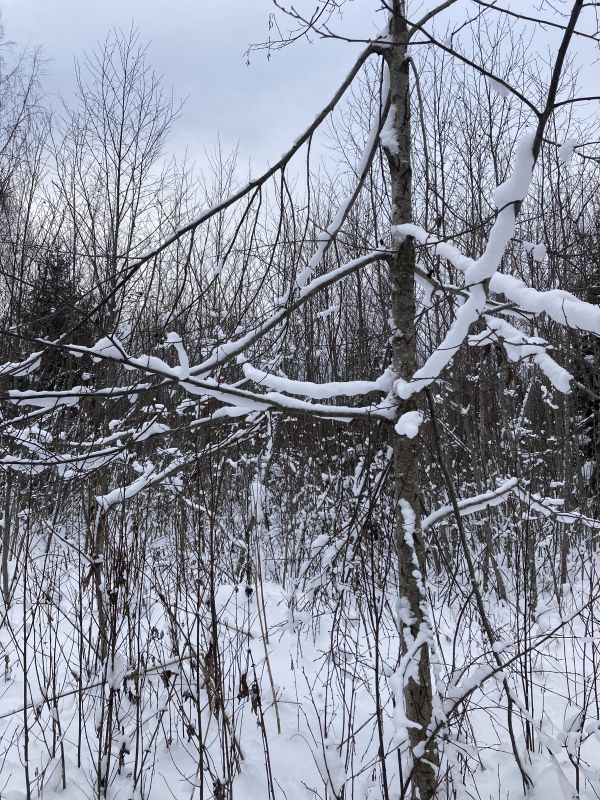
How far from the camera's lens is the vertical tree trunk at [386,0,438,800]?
1.80m

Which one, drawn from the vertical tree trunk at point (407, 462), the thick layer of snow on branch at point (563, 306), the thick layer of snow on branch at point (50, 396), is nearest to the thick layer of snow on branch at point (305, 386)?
the vertical tree trunk at point (407, 462)

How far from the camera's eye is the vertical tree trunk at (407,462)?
1804mm

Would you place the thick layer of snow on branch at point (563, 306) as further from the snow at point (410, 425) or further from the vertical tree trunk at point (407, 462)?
the vertical tree trunk at point (407, 462)

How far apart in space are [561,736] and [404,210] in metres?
1.91

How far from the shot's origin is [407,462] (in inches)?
74.4

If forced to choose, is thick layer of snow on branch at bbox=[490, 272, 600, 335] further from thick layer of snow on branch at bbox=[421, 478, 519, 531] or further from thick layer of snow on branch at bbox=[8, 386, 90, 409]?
thick layer of snow on branch at bbox=[8, 386, 90, 409]

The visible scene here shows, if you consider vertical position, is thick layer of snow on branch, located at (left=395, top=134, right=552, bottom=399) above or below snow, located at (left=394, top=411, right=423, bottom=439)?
above

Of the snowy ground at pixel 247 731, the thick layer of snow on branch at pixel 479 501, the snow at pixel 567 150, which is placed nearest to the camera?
the snow at pixel 567 150

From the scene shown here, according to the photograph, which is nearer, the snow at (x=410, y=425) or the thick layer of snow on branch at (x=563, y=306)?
the thick layer of snow on branch at (x=563, y=306)

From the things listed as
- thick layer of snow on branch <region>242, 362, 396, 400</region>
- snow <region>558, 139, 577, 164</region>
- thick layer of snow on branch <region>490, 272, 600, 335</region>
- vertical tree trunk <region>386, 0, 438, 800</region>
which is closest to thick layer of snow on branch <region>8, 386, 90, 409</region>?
thick layer of snow on branch <region>242, 362, 396, 400</region>

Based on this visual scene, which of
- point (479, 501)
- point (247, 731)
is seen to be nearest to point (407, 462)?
point (479, 501)

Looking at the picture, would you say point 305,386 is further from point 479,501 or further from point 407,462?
point 479,501

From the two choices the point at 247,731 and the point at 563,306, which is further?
the point at 247,731

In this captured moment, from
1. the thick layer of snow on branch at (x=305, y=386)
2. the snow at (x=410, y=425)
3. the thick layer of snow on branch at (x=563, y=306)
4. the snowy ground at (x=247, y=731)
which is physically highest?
the thick layer of snow on branch at (x=305, y=386)
